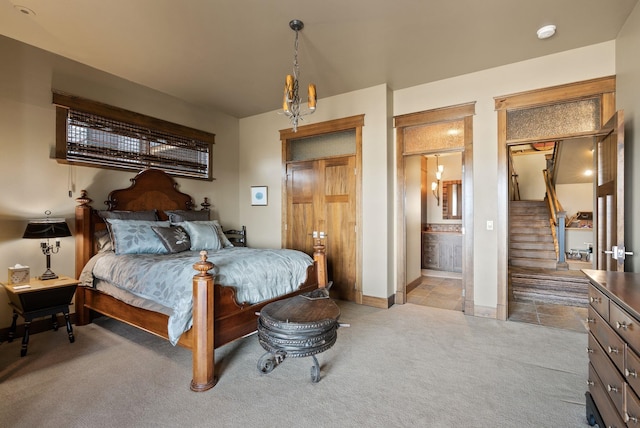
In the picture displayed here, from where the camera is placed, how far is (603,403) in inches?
62.7

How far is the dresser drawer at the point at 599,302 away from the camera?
5.14 feet

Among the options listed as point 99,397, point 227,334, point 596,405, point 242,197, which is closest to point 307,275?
point 227,334

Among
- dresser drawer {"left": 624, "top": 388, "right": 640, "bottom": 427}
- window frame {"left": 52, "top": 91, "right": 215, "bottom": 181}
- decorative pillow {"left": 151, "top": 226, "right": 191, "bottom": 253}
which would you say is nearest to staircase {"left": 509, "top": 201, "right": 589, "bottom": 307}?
dresser drawer {"left": 624, "top": 388, "right": 640, "bottom": 427}

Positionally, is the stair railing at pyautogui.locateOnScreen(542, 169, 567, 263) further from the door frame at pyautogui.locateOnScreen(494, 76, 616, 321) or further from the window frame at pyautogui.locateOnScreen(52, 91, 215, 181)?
the window frame at pyautogui.locateOnScreen(52, 91, 215, 181)

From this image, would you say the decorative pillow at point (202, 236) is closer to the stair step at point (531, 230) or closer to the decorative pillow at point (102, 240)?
the decorative pillow at point (102, 240)

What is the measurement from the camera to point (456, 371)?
247 cm

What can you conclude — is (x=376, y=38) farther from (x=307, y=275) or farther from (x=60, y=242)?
(x=60, y=242)

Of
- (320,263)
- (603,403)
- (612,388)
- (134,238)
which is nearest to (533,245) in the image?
(320,263)

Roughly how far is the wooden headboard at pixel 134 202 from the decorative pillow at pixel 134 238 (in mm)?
310

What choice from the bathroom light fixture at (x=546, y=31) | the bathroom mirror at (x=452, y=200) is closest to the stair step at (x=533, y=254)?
the bathroom mirror at (x=452, y=200)

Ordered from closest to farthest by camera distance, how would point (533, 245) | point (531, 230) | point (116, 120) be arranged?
1. point (116, 120)
2. point (533, 245)
3. point (531, 230)

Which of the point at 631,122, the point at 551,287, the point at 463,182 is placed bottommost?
the point at 551,287

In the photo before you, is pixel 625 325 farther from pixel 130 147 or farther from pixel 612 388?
pixel 130 147

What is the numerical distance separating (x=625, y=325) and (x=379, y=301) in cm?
299
